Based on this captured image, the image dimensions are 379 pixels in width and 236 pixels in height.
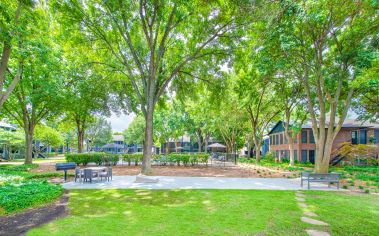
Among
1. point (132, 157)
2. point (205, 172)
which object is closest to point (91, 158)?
point (132, 157)

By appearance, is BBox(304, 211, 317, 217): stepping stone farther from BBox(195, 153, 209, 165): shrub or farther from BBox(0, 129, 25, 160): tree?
BBox(0, 129, 25, 160): tree

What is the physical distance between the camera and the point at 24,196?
7.17m

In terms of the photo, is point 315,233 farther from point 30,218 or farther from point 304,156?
point 304,156

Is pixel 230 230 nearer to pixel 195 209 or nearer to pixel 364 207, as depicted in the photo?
pixel 195 209

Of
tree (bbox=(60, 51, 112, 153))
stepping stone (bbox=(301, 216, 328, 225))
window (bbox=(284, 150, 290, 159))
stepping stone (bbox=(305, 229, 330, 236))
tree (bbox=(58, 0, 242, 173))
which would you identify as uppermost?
tree (bbox=(58, 0, 242, 173))

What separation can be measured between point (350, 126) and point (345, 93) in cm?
1535

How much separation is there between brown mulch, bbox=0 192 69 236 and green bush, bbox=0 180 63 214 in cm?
40

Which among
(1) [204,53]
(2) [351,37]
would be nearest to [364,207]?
(2) [351,37]

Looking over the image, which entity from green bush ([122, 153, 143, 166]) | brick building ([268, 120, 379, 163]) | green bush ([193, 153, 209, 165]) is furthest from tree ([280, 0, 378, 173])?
green bush ([122, 153, 143, 166])

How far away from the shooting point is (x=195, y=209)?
22.1 feet

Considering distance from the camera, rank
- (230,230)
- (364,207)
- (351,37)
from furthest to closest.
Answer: (351,37) → (364,207) → (230,230)

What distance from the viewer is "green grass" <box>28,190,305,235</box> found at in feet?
16.7

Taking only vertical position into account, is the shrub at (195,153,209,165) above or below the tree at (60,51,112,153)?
below

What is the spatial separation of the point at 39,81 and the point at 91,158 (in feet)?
27.1
